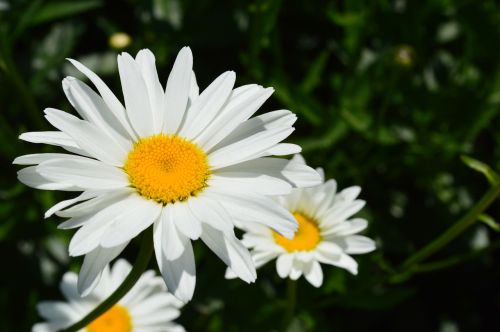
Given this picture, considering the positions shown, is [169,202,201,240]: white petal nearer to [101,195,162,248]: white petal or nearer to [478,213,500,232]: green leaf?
[101,195,162,248]: white petal

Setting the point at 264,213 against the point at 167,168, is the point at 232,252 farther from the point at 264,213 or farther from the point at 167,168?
the point at 167,168

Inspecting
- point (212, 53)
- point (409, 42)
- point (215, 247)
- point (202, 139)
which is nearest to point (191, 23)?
point (212, 53)

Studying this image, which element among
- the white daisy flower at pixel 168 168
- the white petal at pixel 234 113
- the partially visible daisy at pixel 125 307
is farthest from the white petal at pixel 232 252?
the partially visible daisy at pixel 125 307

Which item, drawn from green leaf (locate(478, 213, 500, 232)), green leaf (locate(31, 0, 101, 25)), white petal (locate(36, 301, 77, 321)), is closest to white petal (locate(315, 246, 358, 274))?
green leaf (locate(478, 213, 500, 232))

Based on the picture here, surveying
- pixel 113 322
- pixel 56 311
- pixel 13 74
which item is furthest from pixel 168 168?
pixel 13 74

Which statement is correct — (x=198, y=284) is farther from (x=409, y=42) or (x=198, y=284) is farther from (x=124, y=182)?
(x=409, y=42)

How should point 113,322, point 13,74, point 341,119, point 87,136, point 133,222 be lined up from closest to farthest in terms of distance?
1. point 133,222
2. point 87,136
3. point 113,322
4. point 13,74
5. point 341,119
